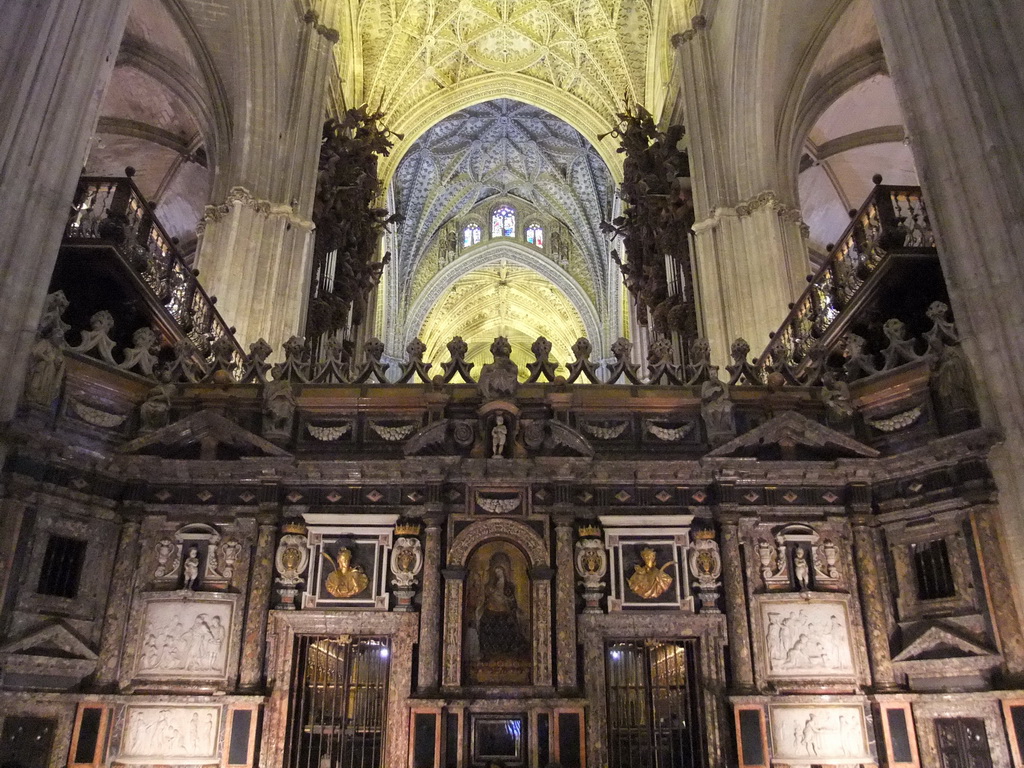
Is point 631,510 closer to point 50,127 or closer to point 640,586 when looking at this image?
point 640,586

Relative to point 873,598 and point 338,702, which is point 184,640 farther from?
point 873,598

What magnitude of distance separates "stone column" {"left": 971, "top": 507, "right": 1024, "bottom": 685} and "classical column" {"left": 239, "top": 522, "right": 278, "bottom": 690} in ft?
18.2

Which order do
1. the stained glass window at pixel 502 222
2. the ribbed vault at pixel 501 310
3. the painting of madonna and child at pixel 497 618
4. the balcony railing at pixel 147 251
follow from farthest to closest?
1. the ribbed vault at pixel 501 310
2. the stained glass window at pixel 502 222
3. the balcony railing at pixel 147 251
4. the painting of madonna and child at pixel 497 618

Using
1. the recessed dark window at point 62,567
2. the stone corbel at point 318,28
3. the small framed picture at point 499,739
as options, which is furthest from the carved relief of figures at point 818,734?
the stone corbel at point 318,28

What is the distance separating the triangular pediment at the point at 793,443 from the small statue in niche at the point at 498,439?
1758mm

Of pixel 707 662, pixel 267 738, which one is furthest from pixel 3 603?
pixel 707 662

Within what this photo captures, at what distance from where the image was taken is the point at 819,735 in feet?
21.5

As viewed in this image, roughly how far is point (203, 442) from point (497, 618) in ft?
9.75

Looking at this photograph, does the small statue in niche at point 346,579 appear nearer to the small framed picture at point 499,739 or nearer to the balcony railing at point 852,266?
the small framed picture at point 499,739

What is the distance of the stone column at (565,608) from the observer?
22.1 ft

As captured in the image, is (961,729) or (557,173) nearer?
(961,729)

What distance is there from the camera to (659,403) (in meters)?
7.70

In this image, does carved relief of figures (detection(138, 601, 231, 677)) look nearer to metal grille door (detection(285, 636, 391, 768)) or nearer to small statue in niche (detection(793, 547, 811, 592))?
metal grille door (detection(285, 636, 391, 768))

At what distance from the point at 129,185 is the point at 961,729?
9567mm
